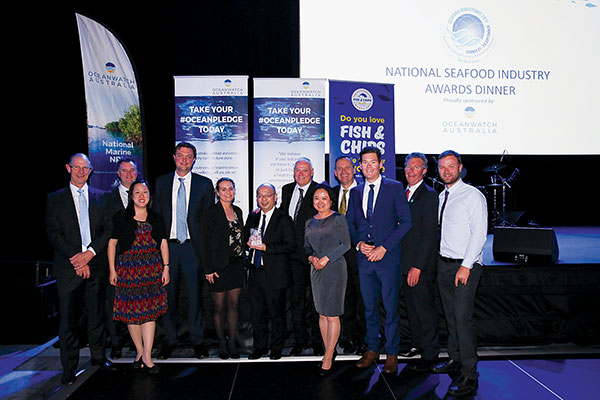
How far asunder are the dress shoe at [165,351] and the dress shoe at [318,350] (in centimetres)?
130

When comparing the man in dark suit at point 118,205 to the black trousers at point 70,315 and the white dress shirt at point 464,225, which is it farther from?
the white dress shirt at point 464,225

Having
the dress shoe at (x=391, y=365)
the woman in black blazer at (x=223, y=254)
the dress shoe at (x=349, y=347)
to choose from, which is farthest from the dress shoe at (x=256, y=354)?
the dress shoe at (x=391, y=365)

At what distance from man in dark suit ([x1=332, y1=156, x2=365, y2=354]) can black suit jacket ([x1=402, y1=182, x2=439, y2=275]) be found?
47 centimetres

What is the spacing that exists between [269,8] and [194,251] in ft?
13.5

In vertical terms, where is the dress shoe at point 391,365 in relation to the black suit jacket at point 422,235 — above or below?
below

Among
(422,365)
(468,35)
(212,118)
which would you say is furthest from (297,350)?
(468,35)

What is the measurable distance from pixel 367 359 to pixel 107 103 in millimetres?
3744

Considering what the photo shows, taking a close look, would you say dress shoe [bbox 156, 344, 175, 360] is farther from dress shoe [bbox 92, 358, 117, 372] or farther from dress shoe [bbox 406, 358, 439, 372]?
dress shoe [bbox 406, 358, 439, 372]

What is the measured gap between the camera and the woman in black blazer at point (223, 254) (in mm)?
3180

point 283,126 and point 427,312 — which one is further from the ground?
point 283,126

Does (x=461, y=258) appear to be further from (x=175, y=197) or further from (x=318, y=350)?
(x=175, y=197)

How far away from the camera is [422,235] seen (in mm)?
3051

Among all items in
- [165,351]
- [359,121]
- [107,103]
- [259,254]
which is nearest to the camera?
[259,254]

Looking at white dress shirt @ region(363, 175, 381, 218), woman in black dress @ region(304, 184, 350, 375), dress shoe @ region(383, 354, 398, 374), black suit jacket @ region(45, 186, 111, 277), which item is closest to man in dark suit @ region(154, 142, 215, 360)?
black suit jacket @ region(45, 186, 111, 277)
